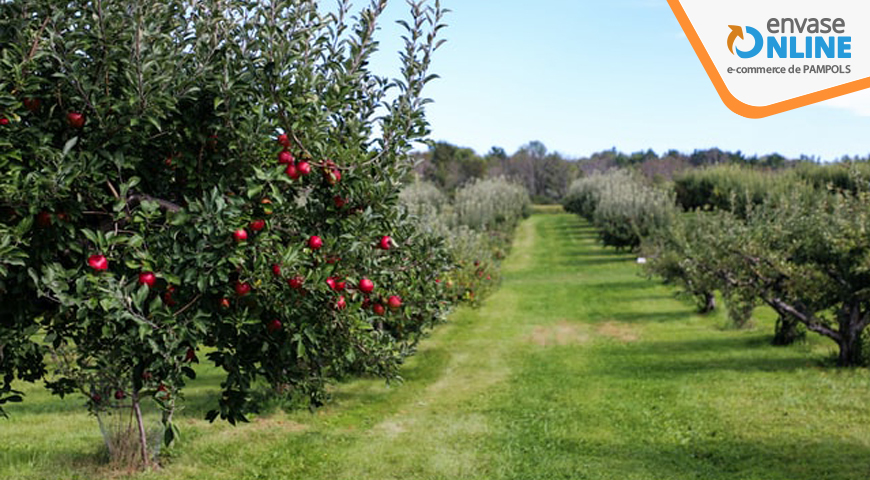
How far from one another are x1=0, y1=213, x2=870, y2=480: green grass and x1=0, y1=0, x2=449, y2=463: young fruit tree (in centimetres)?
547

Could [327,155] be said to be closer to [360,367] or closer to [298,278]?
[298,278]

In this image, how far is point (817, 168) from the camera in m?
54.9

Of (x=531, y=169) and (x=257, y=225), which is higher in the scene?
(x=531, y=169)

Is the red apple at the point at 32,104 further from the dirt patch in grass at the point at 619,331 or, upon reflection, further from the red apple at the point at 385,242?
the dirt patch in grass at the point at 619,331

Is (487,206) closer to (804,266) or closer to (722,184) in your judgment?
(722,184)

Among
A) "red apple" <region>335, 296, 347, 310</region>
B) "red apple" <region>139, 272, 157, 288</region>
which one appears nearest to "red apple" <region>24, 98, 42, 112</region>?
"red apple" <region>139, 272, 157, 288</region>

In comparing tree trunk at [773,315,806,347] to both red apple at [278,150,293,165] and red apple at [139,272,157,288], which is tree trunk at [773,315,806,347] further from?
red apple at [139,272,157,288]

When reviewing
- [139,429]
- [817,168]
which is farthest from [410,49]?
[817,168]

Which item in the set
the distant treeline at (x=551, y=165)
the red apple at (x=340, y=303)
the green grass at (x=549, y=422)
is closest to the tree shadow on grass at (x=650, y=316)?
the green grass at (x=549, y=422)

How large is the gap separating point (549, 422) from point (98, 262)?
9644 millimetres

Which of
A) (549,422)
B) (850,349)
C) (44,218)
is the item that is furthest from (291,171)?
(850,349)

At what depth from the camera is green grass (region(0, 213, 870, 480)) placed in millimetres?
10102

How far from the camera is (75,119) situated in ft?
14.6

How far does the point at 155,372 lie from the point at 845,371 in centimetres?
1466
